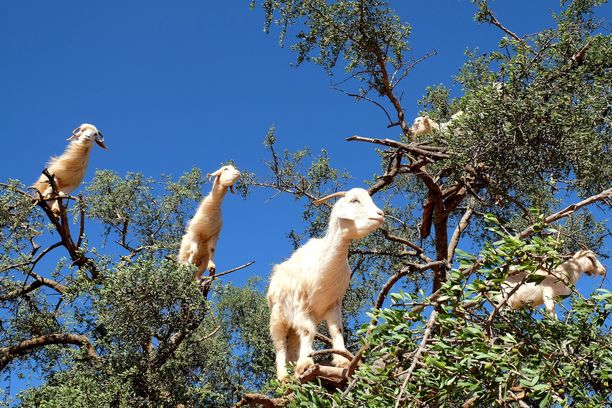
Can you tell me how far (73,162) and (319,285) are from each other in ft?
20.8

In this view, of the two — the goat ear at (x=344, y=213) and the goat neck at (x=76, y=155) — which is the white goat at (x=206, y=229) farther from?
the goat ear at (x=344, y=213)

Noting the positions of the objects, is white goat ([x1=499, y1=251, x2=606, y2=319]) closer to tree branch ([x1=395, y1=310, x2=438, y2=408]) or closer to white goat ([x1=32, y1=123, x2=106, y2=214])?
tree branch ([x1=395, y1=310, x2=438, y2=408])

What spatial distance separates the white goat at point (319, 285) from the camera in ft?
26.5

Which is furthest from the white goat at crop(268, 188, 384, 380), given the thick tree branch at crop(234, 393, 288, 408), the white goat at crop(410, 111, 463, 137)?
the white goat at crop(410, 111, 463, 137)

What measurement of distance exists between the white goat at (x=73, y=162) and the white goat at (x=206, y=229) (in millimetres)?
2184

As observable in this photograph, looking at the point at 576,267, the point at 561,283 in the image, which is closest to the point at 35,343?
the point at 561,283

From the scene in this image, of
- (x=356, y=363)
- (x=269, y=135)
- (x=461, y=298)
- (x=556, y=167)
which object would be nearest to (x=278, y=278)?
(x=356, y=363)

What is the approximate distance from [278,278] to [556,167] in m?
3.65

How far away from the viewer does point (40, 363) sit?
1209cm

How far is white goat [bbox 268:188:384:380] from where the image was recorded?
8078 mm

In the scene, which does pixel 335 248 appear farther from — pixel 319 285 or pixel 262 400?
pixel 262 400

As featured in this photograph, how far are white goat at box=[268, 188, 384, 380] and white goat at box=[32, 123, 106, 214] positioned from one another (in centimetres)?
565

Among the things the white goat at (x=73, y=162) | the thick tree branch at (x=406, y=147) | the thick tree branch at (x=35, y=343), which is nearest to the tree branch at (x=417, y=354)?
the thick tree branch at (x=406, y=147)

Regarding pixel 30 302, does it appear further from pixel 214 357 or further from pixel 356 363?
pixel 356 363
